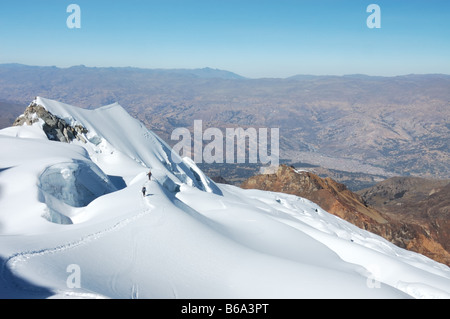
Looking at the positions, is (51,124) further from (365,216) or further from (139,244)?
(365,216)

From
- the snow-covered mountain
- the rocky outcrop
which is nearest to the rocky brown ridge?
the snow-covered mountain

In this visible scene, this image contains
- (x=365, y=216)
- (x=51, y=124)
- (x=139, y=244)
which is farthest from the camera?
(x=365, y=216)

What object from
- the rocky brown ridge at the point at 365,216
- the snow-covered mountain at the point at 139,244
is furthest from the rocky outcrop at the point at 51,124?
the rocky brown ridge at the point at 365,216

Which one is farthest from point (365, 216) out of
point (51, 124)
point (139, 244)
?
point (139, 244)

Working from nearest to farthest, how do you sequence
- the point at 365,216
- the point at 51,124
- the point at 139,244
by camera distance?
1. the point at 139,244
2. the point at 51,124
3. the point at 365,216

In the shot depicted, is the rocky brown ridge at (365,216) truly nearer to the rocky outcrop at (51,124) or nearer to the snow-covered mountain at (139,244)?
the snow-covered mountain at (139,244)

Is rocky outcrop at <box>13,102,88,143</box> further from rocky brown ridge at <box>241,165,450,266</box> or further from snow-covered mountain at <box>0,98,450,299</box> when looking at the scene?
rocky brown ridge at <box>241,165,450,266</box>
